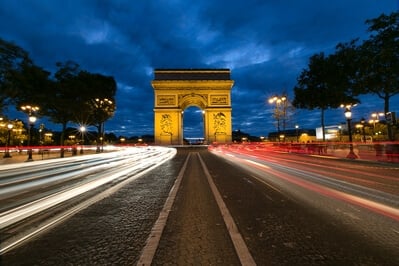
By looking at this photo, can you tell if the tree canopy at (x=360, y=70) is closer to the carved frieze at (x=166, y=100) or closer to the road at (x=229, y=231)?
the road at (x=229, y=231)

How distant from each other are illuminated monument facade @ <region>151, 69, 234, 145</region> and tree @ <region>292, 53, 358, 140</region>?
2760cm

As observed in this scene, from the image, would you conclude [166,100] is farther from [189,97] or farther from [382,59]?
[382,59]

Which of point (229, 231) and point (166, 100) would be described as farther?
point (166, 100)

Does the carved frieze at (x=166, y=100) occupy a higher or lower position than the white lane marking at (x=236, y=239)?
higher

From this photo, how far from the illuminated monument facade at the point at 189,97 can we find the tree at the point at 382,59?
133ft

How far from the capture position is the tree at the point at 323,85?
27.1 m

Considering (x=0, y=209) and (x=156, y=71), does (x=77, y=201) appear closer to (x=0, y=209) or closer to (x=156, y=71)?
(x=0, y=209)

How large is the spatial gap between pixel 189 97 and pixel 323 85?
35.3 m

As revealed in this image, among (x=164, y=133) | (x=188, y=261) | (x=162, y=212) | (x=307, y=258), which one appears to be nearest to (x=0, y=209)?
(x=162, y=212)

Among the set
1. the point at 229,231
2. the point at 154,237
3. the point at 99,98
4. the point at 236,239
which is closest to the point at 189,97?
the point at 99,98


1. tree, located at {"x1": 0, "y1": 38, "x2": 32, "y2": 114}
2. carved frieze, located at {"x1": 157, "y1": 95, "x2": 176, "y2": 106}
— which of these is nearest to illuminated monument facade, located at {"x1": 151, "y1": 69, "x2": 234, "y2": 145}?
carved frieze, located at {"x1": 157, "y1": 95, "x2": 176, "y2": 106}

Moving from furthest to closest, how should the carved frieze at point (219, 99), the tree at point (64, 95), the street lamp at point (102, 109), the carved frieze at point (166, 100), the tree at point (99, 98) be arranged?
→ the carved frieze at point (219, 99) < the carved frieze at point (166, 100) < the street lamp at point (102, 109) < the tree at point (99, 98) < the tree at point (64, 95)

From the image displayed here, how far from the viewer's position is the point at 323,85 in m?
32.5

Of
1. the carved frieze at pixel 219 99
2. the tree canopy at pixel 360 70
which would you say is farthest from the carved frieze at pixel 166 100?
the tree canopy at pixel 360 70
